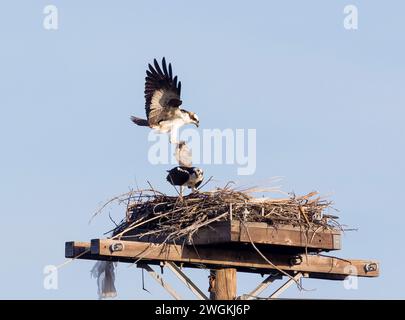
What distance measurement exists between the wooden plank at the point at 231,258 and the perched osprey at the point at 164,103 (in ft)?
7.46

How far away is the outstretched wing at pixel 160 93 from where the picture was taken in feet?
52.2

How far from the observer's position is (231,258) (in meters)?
14.2

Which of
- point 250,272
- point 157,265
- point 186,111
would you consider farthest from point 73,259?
point 186,111

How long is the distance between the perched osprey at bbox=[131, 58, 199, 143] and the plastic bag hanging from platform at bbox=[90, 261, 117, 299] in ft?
7.59

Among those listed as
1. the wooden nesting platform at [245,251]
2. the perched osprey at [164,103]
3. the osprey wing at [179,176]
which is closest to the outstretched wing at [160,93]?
the perched osprey at [164,103]

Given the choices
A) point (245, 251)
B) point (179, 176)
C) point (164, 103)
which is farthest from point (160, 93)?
point (245, 251)

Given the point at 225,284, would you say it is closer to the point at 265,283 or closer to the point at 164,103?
the point at 265,283

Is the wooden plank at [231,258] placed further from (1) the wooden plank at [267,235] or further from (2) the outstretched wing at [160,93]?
(2) the outstretched wing at [160,93]
